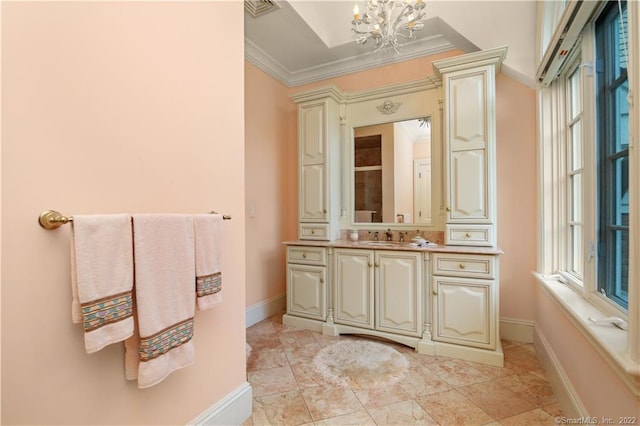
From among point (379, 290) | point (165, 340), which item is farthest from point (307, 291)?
point (165, 340)

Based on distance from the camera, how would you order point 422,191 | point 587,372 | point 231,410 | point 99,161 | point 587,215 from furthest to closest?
point 422,191 → point 587,215 → point 231,410 → point 587,372 → point 99,161

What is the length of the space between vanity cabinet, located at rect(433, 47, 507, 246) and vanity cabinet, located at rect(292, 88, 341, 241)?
1.07 m

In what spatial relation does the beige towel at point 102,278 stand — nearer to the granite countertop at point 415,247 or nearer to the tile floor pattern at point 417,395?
the tile floor pattern at point 417,395

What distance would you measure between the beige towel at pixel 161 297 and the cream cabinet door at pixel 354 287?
1.68m

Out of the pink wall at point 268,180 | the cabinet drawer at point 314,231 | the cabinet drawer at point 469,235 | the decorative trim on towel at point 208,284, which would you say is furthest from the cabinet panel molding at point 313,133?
the decorative trim on towel at point 208,284

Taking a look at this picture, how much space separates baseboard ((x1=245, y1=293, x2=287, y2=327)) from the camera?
2.90 m

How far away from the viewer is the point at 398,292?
241 centimetres

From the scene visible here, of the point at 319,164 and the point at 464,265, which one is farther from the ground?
the point at 319,164

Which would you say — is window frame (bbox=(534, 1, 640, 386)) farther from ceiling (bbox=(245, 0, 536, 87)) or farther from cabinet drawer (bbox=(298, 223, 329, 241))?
cabinet drawer (bbox=(298, 223, 329, 241))

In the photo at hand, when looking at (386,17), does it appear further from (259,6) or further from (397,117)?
(259,6)

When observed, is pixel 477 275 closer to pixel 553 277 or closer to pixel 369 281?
pixel 553 277

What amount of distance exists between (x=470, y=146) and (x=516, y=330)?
1.66m

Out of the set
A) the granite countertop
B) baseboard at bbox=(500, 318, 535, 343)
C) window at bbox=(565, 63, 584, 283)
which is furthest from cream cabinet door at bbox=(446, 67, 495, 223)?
baseboard at bbox=(500, 318, 535, 343)

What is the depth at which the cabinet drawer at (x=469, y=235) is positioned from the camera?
2285 millimetres
